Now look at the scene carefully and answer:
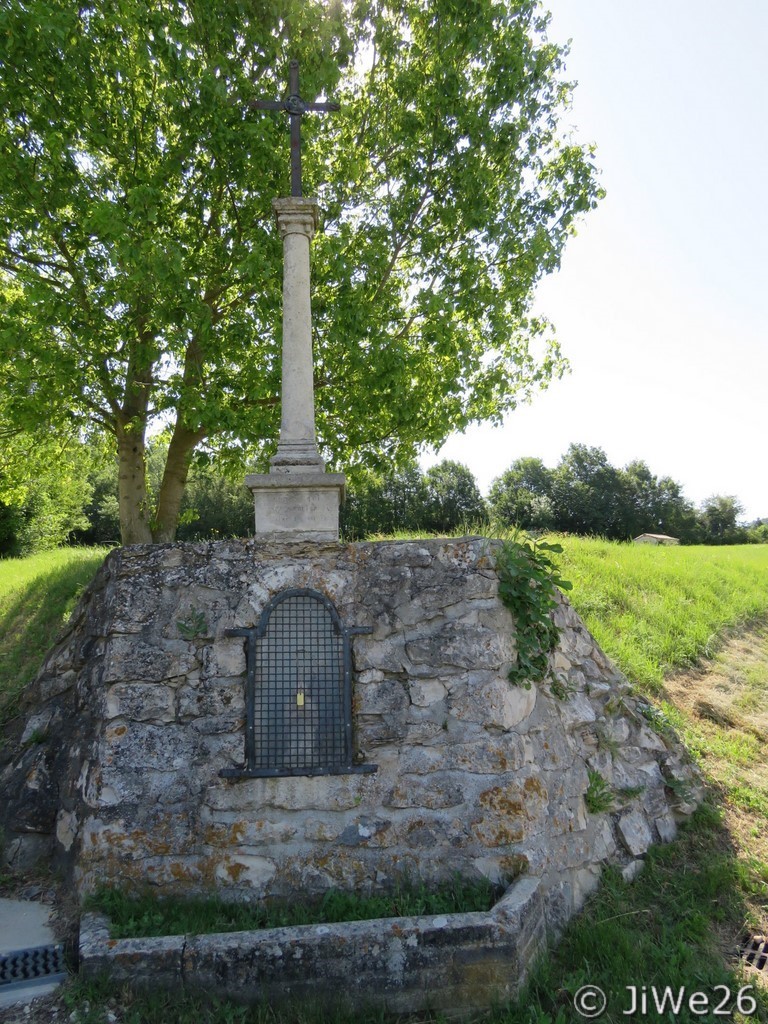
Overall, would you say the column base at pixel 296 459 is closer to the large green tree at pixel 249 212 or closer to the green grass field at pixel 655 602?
the large green tree at pixel 249 212

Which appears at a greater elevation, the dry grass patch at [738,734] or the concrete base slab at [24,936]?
the dry grass patch at [738,734]

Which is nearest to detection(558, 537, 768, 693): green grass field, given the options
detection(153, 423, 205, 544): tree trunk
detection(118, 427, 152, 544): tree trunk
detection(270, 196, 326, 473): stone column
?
detection(270, 196, 326, 473): stone column

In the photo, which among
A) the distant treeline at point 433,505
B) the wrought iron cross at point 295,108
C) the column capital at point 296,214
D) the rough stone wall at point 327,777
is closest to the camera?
the rough stone wall at point 327,777

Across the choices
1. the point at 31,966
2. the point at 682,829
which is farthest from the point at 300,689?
the point at 682,829

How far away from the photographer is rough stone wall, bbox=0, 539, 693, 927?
4.15m

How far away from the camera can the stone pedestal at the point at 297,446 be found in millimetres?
4730

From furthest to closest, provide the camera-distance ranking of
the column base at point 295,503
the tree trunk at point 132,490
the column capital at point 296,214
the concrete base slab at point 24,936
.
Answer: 1. the tree trunk at point 132,490
2. the column capital at point 296,214
3. the column base at point 295,503
4. the concrete base slab at point 24,936

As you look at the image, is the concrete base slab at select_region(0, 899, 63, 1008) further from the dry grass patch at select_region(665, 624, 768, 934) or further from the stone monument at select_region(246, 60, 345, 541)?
the dry grass patch at select_region(665, 624, 768, 934)

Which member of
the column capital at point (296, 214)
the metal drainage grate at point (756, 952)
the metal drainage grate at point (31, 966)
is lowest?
the metal drainage grate at point (756, 952)

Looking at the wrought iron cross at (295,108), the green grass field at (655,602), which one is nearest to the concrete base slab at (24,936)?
the wrought iron cross at (295,108)

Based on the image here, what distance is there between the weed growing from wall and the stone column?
58.2 inches

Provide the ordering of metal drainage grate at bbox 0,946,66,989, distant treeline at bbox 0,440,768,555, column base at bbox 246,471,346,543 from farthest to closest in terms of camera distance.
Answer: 1. distant treeline at bbox 0,440,768,555
2. column base at bbox 246,471,346,543
3. metal drainage grate at bbox 0,946,66,989

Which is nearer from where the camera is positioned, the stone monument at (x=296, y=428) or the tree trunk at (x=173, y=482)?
the stone monument at (x=296, y=428)

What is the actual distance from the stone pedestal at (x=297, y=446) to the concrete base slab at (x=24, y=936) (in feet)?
8.50
